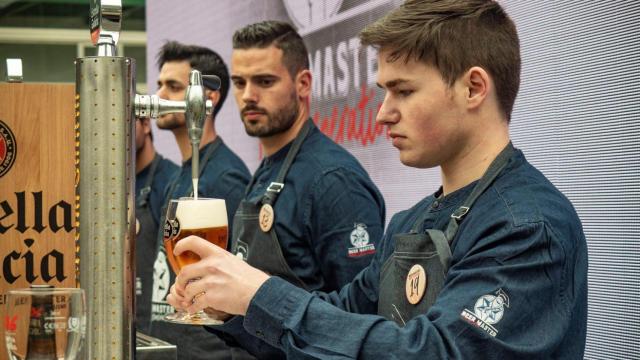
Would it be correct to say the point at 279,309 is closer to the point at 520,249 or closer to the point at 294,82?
the point at 520,249

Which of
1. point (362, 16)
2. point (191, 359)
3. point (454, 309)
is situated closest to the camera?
point (454, 309)

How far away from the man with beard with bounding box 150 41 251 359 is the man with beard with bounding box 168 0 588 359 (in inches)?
49.3

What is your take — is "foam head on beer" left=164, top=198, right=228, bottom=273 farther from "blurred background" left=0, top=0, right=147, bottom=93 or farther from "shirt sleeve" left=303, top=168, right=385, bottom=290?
"blurred background" left=0, top=0, right=147, bottom=93

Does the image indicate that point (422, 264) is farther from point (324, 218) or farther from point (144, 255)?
point (144, 255)

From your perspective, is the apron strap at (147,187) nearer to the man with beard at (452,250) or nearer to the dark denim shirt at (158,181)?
the dark denim shirt at (158,181)

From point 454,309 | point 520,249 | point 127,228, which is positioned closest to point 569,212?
point 520,249

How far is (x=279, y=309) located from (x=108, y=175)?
1.12 feet

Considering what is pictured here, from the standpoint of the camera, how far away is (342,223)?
2.61 meters

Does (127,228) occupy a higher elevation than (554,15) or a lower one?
lower

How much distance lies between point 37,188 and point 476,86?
0.93 meters

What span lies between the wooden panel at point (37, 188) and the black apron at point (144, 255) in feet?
5.97

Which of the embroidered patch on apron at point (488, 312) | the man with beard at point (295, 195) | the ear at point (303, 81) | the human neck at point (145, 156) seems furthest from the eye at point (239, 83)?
the embroidered patch on apron at point (488, 312)

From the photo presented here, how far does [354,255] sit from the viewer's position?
8.52ft

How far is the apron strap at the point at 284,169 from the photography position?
2.78 meters
